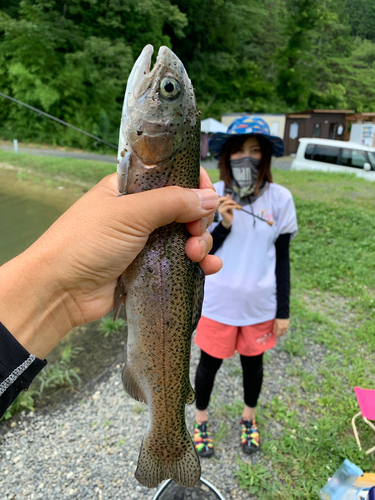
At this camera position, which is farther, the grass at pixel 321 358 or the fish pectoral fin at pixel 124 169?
the grass at pixel 321 358

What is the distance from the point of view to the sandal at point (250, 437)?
9.60 ft

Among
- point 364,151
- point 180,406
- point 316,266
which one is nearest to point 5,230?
point 180,406

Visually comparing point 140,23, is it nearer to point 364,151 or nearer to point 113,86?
point 113,86

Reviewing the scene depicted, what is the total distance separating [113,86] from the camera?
65.6 feet

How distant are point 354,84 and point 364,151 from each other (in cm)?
2061

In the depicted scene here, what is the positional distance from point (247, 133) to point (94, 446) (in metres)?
3.19

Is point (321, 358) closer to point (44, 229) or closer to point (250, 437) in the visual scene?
point (250, 437)

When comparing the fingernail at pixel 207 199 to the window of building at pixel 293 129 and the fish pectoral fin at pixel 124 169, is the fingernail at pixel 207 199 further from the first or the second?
the window of building at pixel 293 129

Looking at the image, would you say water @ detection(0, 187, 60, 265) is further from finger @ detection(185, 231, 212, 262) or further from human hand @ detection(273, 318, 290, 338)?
human hand @ detection(273, 318, 290, 338)

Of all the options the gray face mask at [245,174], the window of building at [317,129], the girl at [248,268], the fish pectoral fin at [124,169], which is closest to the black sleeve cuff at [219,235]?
the girl at [248,268]

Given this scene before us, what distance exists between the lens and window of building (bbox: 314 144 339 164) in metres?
14.2

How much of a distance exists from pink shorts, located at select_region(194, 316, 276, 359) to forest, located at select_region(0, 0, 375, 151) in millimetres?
7478

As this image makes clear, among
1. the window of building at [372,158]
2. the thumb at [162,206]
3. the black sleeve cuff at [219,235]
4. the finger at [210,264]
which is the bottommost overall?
the black sleeve cuff at [219,235]

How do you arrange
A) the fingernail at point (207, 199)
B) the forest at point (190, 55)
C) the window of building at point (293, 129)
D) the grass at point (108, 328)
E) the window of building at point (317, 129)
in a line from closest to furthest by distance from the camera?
1. the fingernail at point (207, 199)
2. the grass at point (108, 328)
3. the forest at point (190, 55)
4. the window of building at point (293, 129)
5. the window of building at point (317, 129)
